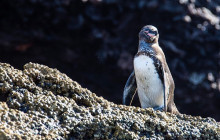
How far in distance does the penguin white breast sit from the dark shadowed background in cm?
219

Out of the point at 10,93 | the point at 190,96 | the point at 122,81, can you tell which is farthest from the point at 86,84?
the point at 10,93

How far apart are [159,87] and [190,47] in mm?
2686

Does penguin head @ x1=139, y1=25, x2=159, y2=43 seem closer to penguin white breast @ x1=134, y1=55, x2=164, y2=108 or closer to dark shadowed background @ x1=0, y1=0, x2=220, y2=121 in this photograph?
penguin white breast @ x1=134, y1=55, x2=164, y2=108

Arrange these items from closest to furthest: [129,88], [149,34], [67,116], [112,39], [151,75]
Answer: [67,116]
[151,75]
[149,34]
[129,88]
[112,39]

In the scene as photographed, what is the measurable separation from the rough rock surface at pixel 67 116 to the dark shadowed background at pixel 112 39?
364 centimetres

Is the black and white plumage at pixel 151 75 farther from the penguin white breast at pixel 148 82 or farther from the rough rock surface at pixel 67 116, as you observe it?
the rough rock surface at pixel 67 116

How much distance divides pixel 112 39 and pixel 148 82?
7.83 ft

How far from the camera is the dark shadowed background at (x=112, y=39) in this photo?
752 centimetres

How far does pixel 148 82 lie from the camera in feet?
17.8

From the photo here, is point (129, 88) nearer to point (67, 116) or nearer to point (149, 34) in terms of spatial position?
point (149, 34)

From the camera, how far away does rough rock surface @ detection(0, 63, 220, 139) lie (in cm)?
317

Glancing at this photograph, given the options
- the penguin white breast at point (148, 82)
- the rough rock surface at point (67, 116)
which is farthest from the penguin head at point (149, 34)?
the rough rock surface at point (67, 116)

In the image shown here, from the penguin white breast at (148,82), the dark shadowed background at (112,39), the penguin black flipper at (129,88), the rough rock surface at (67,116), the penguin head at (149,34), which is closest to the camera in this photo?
the rough rock surface at (67,116)

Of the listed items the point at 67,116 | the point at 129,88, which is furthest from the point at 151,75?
the point at 67,116
